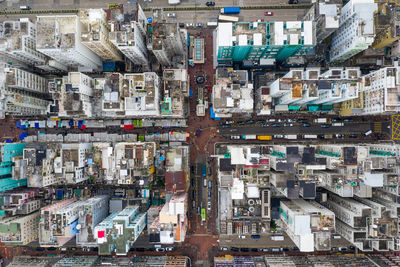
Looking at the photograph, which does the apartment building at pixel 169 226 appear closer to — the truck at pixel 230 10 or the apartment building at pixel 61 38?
the apartment building at pixel 61 38

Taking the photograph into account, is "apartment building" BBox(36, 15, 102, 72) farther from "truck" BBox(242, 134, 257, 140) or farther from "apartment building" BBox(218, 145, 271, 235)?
"truck" BBox(242, 134, 257, 140)

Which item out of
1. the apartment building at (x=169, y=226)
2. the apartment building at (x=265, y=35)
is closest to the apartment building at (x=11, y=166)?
the apartment building at (x=169, y=226)

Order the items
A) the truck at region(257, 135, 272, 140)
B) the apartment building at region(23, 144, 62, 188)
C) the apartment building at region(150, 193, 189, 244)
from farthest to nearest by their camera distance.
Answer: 1. the truck at region(257, 135, 272, 140)
2. the apartment building at region(23, 144, 62, 188)
3. the apartment building at region(150, 193, 189, 244)

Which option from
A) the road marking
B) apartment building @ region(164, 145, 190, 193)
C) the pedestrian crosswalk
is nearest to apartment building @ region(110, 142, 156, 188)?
apartment building @ region(164, 145, 190, 193)

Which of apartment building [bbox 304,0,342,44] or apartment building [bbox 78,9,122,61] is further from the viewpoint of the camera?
apartment building [bbox 304,0,342,44]

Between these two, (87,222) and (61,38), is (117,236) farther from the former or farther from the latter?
(61,38)

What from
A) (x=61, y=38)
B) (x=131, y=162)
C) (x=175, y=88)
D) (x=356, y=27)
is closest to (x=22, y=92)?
(x=61, y=38)

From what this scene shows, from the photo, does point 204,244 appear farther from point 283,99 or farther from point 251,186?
point 283,99
